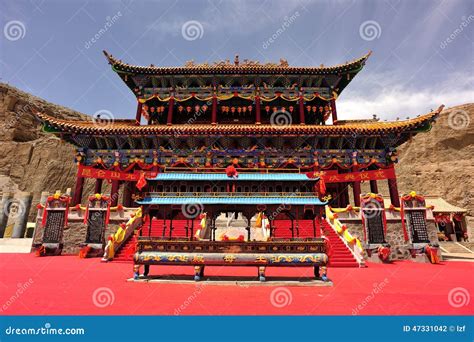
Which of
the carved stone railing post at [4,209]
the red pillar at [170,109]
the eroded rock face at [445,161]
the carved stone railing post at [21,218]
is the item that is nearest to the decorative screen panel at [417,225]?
the red pillar at [170,109]

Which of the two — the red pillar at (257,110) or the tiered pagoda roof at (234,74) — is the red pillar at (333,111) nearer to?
the tiered pagoda roof at (234,74)

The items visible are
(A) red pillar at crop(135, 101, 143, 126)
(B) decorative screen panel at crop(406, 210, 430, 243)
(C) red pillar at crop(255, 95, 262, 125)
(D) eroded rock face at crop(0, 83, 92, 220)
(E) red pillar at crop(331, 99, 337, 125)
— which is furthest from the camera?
(D) eroded rock face at crop(0, 83, 92, 220)

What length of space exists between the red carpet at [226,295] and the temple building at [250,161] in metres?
1.48

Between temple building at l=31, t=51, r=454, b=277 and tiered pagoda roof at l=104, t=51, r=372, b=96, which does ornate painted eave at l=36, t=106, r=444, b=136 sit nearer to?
temple building at l=31, t=51, r=454, b=277

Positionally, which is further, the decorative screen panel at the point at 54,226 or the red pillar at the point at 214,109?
the red pillar at the point at 214,109

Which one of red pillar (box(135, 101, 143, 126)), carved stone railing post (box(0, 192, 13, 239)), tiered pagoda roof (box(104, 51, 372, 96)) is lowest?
carved stone railing post (box(0, 192, 13, 239))

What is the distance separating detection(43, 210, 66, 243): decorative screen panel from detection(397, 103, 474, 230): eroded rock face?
147ft

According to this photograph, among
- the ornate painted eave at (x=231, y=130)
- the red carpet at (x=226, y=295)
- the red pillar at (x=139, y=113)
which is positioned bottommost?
the red carpet at (x=226, y=295)

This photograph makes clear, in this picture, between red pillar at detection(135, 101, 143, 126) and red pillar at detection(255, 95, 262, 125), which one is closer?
red pillar at detection(255, 95, 262, 125)

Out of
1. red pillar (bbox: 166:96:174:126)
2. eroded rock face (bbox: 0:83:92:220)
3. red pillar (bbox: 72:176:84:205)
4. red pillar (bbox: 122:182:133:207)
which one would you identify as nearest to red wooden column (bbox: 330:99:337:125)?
red pillar (bbox: 166:96:174:126)

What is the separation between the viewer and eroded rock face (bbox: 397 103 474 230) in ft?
134

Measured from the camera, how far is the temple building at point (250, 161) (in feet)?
33.3

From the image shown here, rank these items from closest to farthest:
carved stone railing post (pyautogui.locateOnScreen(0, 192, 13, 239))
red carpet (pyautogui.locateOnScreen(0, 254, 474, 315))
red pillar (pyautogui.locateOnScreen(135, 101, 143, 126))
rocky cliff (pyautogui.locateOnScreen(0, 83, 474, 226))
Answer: red carpet (pyautogui.locateOnScreen(0, 254, 474, 315)) → red pillar (pyautogui.locateOnScreen(135, 101, 143, 126)) → carved stone railing post (pyautogui.locateOnScreen(0, 192, 13, 239)) → rocky cliff (pyautogui.locateOnScreen(0, 83, 474, 226))

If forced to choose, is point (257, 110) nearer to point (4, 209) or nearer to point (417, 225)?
point (417, 225)
